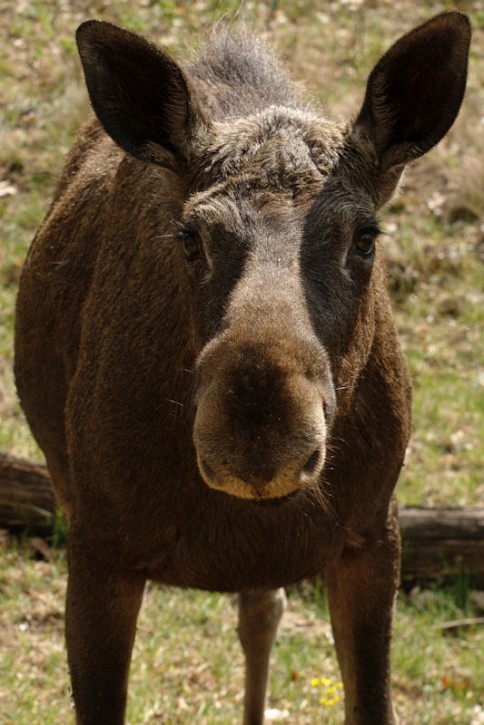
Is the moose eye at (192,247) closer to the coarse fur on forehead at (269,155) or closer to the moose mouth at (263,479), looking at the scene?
the coarse fur on forehead at (269,155)

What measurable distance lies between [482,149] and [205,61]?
23.2 feet

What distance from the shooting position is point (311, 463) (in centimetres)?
356

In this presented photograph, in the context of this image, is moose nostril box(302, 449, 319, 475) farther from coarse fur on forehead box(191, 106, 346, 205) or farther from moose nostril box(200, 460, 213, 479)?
coarse fur on forehead box(191, 106, 346, 205)

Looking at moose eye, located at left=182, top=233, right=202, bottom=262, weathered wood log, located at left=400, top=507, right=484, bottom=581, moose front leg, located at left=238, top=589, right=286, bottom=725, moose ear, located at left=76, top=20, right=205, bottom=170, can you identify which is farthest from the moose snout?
weathered wood log, located at left=400, top=507, right=484, bottom=581

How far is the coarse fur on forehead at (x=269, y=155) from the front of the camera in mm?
4137

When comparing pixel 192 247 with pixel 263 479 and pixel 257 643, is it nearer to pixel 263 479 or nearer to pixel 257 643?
pixel 263 479

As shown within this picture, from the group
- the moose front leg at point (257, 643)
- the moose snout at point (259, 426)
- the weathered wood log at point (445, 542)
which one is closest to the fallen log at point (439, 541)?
the weathered wood log at point (445, 542)

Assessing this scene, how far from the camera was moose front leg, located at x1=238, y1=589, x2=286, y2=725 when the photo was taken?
6.36 meters

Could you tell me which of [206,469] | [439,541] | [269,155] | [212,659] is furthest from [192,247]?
[439,541]

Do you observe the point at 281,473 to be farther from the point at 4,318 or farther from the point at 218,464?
the point at 4,318

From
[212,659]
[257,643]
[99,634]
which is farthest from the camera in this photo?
[212,659]

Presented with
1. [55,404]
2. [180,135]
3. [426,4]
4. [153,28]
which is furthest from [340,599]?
[426,4]

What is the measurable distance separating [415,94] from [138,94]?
1.05 m

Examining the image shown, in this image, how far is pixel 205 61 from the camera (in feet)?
18.6
